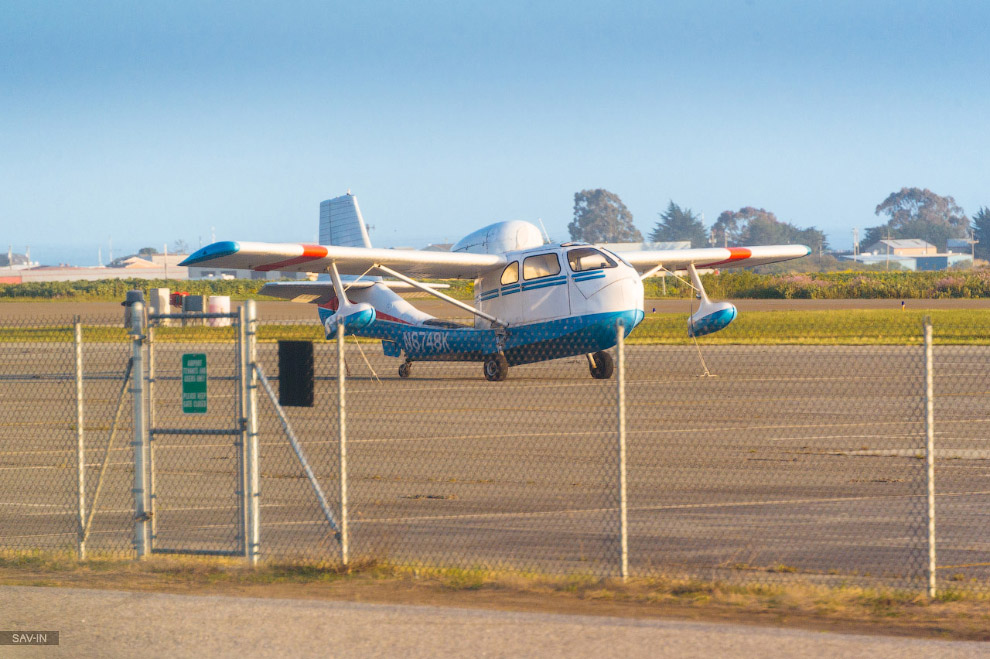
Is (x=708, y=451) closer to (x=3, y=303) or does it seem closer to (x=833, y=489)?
(x=833, y=489)

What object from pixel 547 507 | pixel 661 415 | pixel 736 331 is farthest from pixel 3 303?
pixel 547 507

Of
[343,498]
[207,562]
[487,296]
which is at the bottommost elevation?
[207,562]

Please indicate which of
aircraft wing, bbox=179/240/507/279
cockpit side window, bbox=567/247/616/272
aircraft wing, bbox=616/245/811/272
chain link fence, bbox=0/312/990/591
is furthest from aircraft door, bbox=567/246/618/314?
aircraft wing, bbox=616/245/811/272

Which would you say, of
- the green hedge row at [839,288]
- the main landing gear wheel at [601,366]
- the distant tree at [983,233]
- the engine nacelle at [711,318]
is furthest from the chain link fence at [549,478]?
the distant tree at [983,233]

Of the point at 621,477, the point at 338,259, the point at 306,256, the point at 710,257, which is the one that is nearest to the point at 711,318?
the point at 710,257

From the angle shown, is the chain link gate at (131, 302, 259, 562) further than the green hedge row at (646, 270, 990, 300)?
No

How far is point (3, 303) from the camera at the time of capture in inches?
2977

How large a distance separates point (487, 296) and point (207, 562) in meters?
16.2

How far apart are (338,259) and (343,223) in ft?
25.9

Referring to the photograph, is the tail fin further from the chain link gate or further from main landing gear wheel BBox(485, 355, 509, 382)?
the chain link gate

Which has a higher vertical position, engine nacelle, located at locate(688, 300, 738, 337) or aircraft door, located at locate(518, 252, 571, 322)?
aircraft door, located at locate(518, 252, 571, 322)

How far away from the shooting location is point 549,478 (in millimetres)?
11445

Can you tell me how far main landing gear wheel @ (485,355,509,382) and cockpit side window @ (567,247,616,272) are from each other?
2.84m

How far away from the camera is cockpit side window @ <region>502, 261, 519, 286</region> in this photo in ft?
76.4
